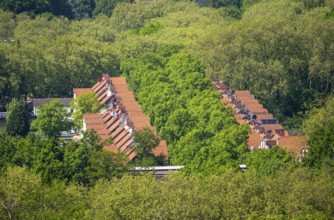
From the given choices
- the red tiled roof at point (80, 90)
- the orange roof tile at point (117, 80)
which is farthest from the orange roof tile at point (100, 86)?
the orange roof tile at point (117, 80)

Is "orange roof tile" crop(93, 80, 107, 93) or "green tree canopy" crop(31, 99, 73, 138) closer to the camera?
"green tree canopy" crop(31, 99, 73, 138)

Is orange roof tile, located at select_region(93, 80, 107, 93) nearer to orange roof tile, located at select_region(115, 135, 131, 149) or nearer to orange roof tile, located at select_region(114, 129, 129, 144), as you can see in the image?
orange roof tile, located at select_region(114, 129, 129, 144)

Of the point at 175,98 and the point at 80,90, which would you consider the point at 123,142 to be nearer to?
the point at 175,98

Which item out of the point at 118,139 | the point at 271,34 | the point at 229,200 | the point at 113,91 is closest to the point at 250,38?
the point at 271,34

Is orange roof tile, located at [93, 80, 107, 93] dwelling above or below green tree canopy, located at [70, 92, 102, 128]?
above

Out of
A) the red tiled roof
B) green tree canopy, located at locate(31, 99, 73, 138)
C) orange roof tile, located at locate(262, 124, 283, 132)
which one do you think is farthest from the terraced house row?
orange roof tile, located at locate(262, 124, 283, 132)

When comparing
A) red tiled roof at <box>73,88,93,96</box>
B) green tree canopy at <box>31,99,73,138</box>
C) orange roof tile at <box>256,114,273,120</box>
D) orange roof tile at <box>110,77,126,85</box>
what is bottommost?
orange roof tile at <box>256,114,273,120</box>

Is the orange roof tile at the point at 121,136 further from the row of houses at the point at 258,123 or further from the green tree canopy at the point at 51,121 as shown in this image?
the row of houses at the point at 258,123
